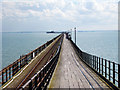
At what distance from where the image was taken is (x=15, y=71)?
1688 cm

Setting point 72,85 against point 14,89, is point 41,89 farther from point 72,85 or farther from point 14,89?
point 14,89

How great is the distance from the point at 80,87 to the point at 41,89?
271 cm

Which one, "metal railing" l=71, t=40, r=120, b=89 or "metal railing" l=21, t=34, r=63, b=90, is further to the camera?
"metal railing" l=71, t=40, r=120, b=89

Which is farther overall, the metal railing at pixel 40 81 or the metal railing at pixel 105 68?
the metal railing at pixel 105 68

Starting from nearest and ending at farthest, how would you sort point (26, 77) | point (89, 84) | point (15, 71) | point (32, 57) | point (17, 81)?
point (89, 84)
point (17, 81)
point (26, 77)
point (15, 71)
point (32, 57)

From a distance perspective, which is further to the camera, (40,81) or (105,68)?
(105,68)

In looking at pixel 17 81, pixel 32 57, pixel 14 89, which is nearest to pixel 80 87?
pixel 14 89

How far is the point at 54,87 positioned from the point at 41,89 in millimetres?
1968

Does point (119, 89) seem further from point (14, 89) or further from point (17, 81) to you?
point (17, 81)

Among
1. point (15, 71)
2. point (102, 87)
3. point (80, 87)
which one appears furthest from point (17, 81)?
point (102, 87)

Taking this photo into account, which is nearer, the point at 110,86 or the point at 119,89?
the point at 119,89

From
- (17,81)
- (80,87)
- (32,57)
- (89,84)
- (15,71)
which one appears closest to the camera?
(80,87)

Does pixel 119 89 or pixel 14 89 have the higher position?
pixel 119 89

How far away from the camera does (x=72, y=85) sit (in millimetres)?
10375
